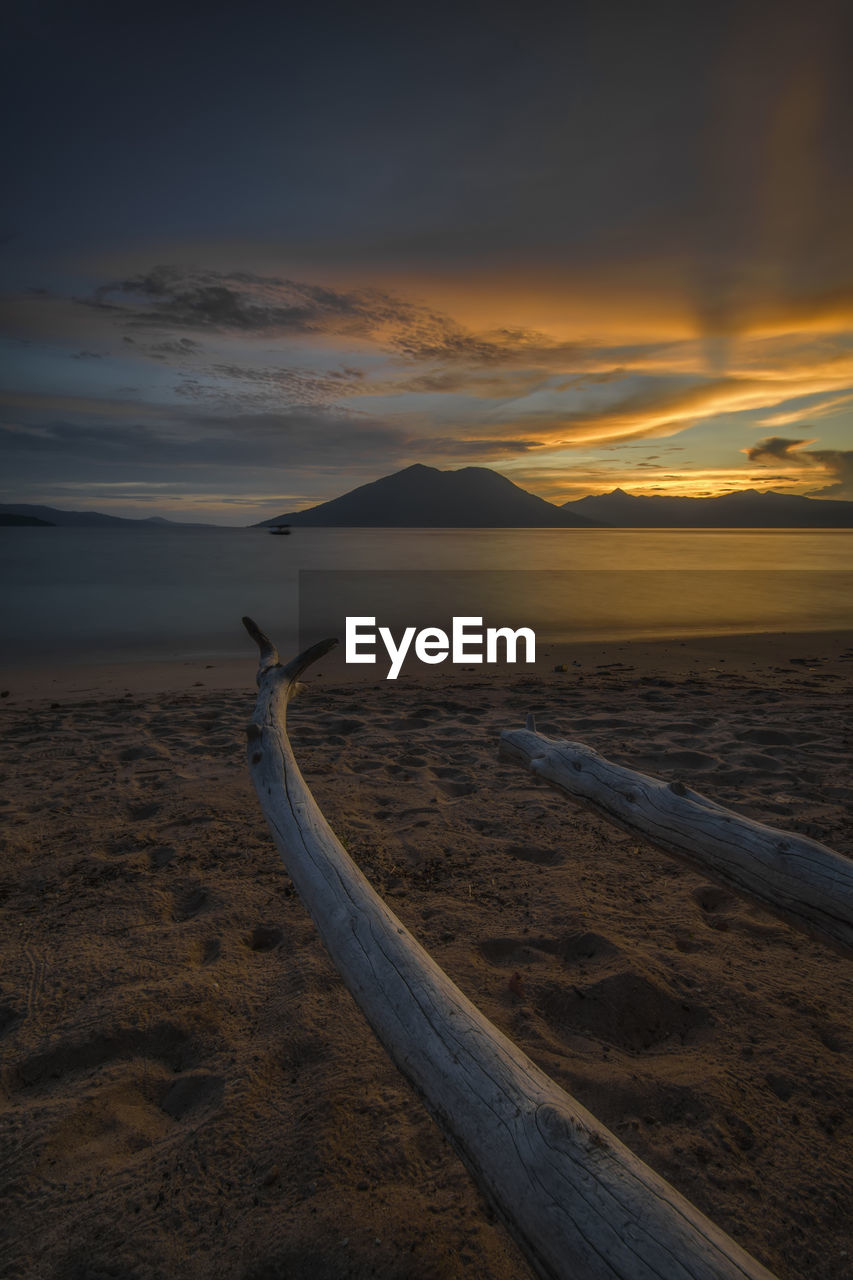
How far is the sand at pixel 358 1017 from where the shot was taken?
173 centimetres

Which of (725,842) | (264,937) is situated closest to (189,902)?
(264,937)

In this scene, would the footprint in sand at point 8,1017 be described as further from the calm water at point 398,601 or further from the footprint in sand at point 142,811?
the calm water at point 398,601

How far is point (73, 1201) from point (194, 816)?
261 cm

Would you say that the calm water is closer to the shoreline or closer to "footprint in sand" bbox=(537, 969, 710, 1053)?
the shoreline

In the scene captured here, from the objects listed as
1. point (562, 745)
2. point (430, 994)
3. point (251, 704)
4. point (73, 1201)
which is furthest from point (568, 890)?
point (251, 704)

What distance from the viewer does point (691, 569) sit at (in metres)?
32.5

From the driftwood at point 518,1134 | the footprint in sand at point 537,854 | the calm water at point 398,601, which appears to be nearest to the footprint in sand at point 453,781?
the footprint in sand at point 537,854

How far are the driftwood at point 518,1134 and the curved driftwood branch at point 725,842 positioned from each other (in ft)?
3.41

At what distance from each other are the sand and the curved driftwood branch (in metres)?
0.59

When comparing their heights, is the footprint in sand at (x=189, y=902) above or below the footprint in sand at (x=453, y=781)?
below

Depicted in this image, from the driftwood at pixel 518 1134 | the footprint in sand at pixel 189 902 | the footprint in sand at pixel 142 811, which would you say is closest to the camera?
the driftwood at pixel 518 1134

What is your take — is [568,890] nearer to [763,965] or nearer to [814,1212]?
[763,965]

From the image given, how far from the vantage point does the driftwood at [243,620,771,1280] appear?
3.61ft

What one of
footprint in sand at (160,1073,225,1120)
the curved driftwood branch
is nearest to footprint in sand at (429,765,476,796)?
the curved driftwood branch
